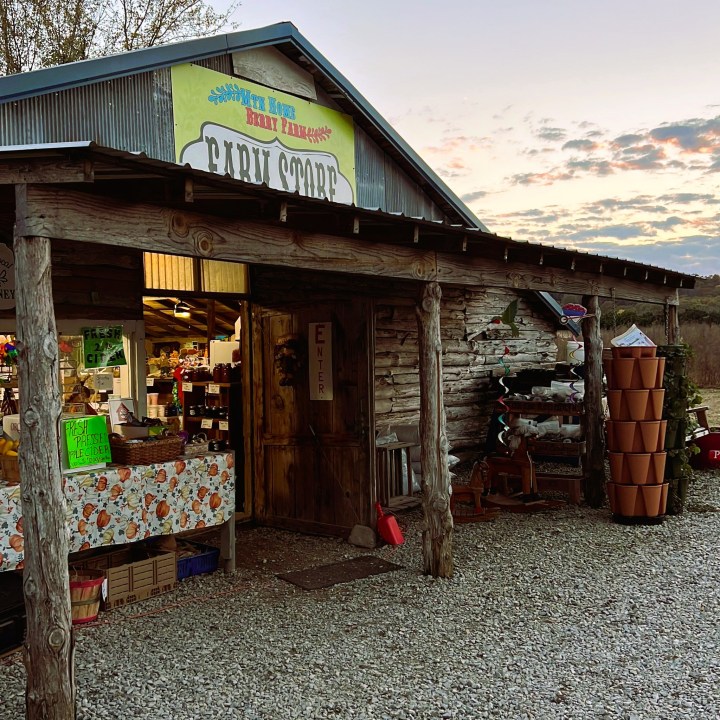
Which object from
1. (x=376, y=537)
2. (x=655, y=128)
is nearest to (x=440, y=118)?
(x=655, y=128)

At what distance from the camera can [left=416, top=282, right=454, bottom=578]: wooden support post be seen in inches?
253

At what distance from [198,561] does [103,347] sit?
216 cm

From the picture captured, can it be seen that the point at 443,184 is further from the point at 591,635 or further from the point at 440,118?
the point at 591,635

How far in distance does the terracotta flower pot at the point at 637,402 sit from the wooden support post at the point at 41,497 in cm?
650

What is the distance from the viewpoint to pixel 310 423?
8.10 meters

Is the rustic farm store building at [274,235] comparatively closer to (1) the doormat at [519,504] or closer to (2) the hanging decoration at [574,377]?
(2) the hanging decoration at [574,377]

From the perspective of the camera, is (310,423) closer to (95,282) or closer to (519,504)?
(95,282)

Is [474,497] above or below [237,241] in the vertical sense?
below

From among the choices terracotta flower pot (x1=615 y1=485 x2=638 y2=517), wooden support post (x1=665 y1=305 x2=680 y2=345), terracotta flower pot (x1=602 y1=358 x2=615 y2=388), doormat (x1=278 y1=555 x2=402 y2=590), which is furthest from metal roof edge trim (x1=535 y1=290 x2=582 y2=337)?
doormat (x1=278 y1=555 x2=402 y2=590)

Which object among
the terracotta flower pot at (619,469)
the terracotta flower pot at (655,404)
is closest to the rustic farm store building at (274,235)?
the terracotta flower pot at (655,404)

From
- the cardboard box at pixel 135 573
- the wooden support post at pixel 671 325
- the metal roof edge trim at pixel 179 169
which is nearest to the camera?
the metal roof edge trim at pixel 179 169

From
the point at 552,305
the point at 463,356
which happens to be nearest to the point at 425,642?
the point at 463,356

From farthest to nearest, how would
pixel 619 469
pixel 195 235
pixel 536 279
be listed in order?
pixel 619 469
pixel 536 279
pixel 195 235

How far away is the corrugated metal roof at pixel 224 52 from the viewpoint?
21.9ft
